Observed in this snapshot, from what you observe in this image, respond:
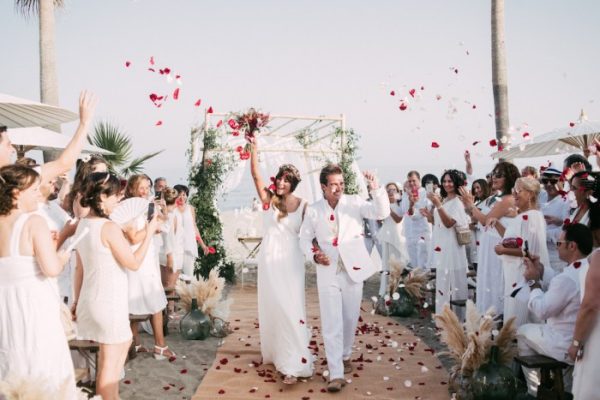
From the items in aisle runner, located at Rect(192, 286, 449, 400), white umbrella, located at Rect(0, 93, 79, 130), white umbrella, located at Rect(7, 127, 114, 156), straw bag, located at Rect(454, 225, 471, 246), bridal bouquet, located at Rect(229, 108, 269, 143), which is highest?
white umbrella, located at Rect(7, 127, 114, 156)

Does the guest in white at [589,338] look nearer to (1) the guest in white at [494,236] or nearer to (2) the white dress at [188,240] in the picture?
(1) the guest in white at [494,236]

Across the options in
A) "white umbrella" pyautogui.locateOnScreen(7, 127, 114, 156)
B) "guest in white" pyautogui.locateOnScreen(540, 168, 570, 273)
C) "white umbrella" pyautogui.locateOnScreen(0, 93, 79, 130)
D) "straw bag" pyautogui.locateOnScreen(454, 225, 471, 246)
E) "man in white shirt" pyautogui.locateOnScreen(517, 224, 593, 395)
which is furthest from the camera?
"white umbrella" pyautogui.locateOnScreen(7, 127, 114, 156)

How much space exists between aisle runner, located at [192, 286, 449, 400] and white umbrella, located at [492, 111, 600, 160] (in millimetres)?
3825

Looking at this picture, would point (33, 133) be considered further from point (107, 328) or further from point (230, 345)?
point (107, 328)

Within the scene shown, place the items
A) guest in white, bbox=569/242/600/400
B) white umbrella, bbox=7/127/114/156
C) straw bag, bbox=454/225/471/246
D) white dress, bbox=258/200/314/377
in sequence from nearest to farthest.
Answer: guest in white, bbox=569/242/600/400
white dress, bbox=258/200/314/377
straw bag, bbox=454/225/471/246
white umbrella, bbox=7/127/114/156

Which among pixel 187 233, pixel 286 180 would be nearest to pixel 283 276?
pixel 286 180

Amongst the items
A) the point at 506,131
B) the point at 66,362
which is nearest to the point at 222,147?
the point at 506,131

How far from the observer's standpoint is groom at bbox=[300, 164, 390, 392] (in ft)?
19.1

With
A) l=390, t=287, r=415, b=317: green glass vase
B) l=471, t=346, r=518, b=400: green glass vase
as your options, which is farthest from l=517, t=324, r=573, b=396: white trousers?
l=390, t=287, r=415, b=317: green glass vase

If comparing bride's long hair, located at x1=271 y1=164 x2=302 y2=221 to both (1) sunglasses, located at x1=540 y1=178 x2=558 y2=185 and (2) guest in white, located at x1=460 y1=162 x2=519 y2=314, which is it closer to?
(2) guest in white, located at x1=460 y1=162 x2=519 y2=314

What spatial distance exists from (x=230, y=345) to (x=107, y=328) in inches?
135

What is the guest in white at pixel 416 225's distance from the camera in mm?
11023

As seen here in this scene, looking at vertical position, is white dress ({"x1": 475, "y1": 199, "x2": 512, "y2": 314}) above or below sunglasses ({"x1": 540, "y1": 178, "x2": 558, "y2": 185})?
below

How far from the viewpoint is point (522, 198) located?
5.84m
